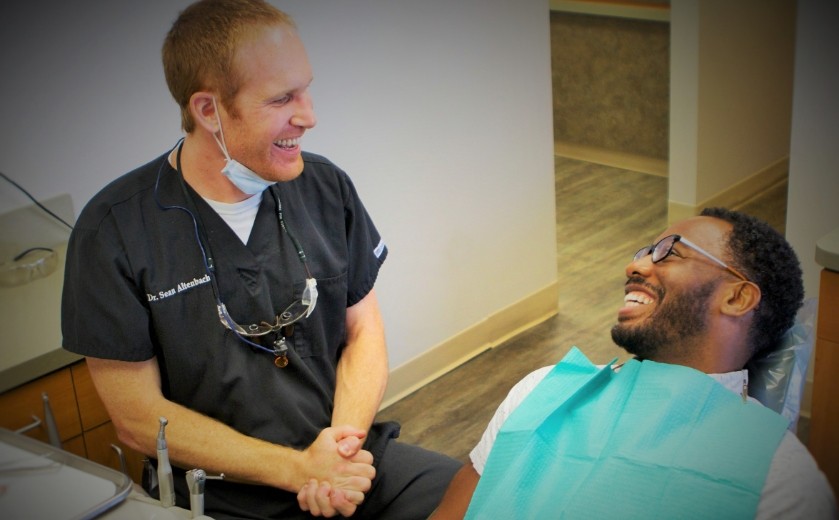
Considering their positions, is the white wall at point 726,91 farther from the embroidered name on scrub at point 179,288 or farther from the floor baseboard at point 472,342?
the embroidered name on scrub at point 179,288

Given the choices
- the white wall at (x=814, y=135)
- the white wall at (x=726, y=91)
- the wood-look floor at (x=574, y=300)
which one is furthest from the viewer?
the white wall at (x=726, y=91)

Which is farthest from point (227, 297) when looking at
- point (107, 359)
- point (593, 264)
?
point (593, 264)

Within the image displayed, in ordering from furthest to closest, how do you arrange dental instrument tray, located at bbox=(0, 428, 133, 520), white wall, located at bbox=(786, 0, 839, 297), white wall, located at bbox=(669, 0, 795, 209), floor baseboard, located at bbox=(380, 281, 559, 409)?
1. white wall, located at bbox=(669, 0, 795, 209)
2. floor baseboard, located at bbox=(380, 281, 559, 409)
3. white wall, located at bbox=(786, 0, 839, 297)
4. dental instrument tray, located at bbox=(0, 428, 133, 520)

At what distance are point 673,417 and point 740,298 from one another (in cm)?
31

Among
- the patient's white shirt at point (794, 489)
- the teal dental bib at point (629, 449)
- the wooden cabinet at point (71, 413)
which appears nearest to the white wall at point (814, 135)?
the teal dental bib at point (629, 449)

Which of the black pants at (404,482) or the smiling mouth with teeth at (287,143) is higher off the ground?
the smiling mouth with teeth at (287,143)

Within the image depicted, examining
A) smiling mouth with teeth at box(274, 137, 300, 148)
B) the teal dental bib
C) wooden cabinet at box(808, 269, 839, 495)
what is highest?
smiling mouth with teeth at box(274, 137, 300, 148)

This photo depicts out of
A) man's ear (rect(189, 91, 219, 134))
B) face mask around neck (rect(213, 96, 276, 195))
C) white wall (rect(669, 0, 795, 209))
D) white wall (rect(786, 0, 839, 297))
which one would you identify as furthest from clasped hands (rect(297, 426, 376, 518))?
white wall (rect(669, 0, 795, 209))

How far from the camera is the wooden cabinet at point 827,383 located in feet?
7.29

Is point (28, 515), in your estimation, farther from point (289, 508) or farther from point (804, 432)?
point (804, 432)

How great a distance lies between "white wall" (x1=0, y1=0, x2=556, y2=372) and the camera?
2.25 metres

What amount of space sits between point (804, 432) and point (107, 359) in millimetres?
2066

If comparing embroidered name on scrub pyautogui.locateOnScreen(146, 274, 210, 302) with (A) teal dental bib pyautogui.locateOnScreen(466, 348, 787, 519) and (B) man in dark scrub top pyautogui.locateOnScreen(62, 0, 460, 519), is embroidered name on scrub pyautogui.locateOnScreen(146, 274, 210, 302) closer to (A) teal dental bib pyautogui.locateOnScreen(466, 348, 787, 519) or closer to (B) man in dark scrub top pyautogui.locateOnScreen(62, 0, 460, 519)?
(B) man in dark scrub top pyautogui.locateOnScreen(62, 0, 460, 519)

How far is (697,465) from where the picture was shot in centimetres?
149
